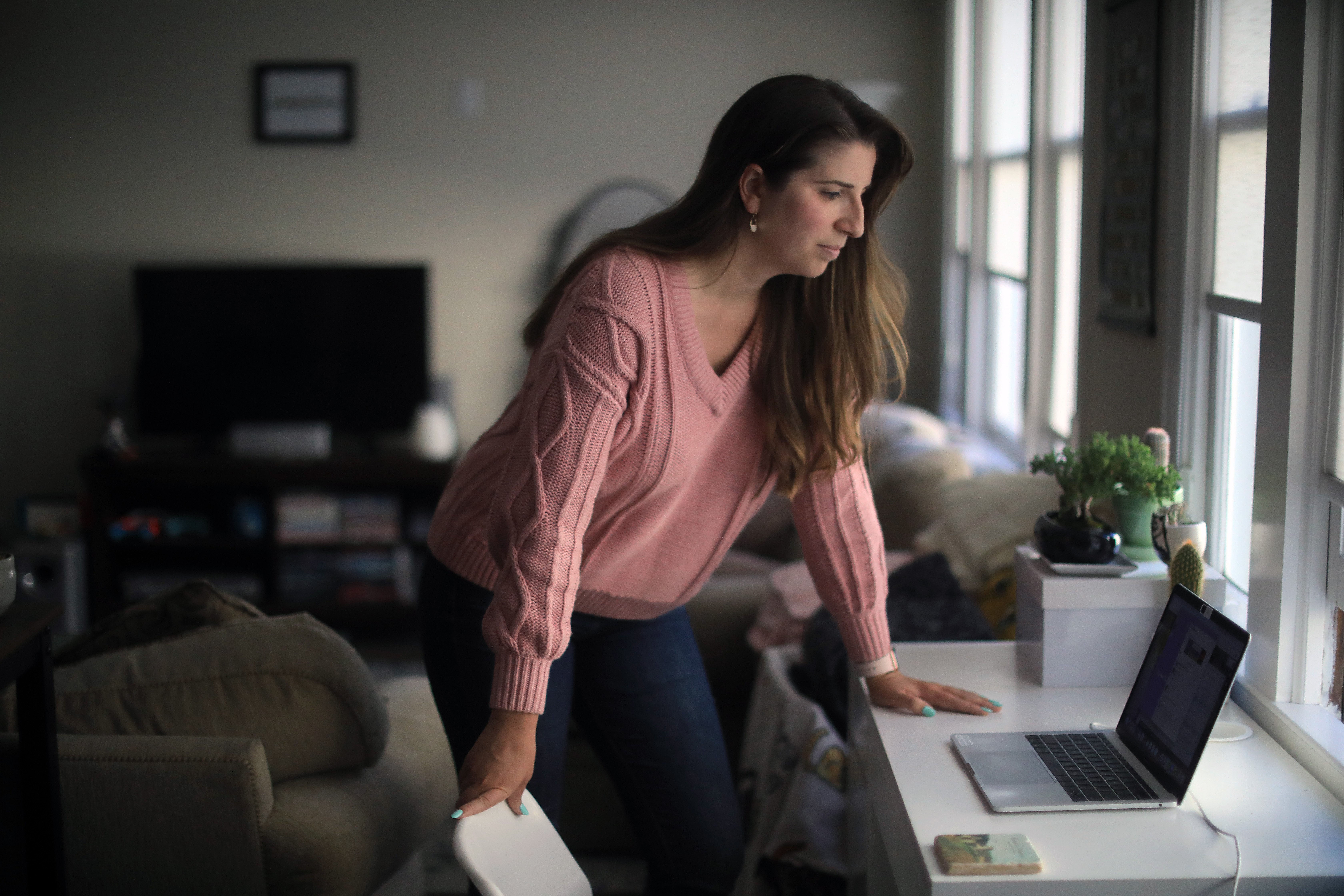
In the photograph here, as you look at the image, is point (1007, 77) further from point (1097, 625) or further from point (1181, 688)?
point (1181, 688)

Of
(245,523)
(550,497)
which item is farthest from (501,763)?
(245,523)

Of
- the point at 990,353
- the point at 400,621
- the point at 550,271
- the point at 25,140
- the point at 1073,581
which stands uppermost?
the point at 25,140

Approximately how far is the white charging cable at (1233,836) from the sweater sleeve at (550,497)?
0.68 meters

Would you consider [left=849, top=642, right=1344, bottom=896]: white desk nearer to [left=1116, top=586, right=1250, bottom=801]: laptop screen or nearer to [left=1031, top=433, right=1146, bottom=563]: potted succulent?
[left=1116, top=586, right=1250, bottom=801]: laptop screen

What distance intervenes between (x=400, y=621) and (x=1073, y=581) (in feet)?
10.6

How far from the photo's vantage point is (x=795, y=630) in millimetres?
2439

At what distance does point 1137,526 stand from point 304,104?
386 centimetres

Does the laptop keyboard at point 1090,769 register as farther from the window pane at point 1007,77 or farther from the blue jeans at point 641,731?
the window pane at point 1007,77

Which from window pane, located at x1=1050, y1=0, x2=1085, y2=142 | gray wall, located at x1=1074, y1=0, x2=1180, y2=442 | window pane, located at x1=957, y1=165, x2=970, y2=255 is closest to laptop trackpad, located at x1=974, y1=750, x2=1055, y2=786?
gray wall, located at x1=1074, y1=0, x2=1180, y2=442

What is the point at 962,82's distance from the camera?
4.23 metres

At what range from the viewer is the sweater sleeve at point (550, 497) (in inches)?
48.6

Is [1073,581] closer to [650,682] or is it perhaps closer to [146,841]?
[650,682]

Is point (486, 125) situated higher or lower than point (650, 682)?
higher

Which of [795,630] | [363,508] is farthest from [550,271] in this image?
[795,630]
